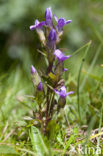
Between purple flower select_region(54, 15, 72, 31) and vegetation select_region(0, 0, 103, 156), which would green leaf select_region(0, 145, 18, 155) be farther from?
purple flower select_region(54, 15, 72, 31)

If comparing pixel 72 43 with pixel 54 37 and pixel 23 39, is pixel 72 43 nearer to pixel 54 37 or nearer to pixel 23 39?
pixel 23 39

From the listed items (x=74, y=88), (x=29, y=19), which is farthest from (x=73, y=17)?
(x=74, y=88)

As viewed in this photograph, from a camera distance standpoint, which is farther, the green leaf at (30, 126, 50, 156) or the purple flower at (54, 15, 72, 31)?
the purple flower at (54, 15, 72, 31)

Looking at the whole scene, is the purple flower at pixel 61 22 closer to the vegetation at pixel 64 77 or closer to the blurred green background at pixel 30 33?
the vegetation at pixel 64 77

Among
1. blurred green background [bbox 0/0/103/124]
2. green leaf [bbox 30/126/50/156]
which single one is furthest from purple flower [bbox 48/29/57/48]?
blurred green background [bbox 0/0/103/124]

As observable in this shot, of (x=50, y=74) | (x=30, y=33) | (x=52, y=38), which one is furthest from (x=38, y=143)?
(x=30, y=33)

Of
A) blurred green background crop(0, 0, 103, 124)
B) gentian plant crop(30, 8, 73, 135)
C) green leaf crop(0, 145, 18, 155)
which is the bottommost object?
green leaf crop(0, 145, 18, 155)

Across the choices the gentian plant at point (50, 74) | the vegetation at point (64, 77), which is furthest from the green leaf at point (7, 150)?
the gentian plant at point (50, 74)

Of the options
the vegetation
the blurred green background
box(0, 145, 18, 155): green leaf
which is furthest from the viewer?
the blurred green background
